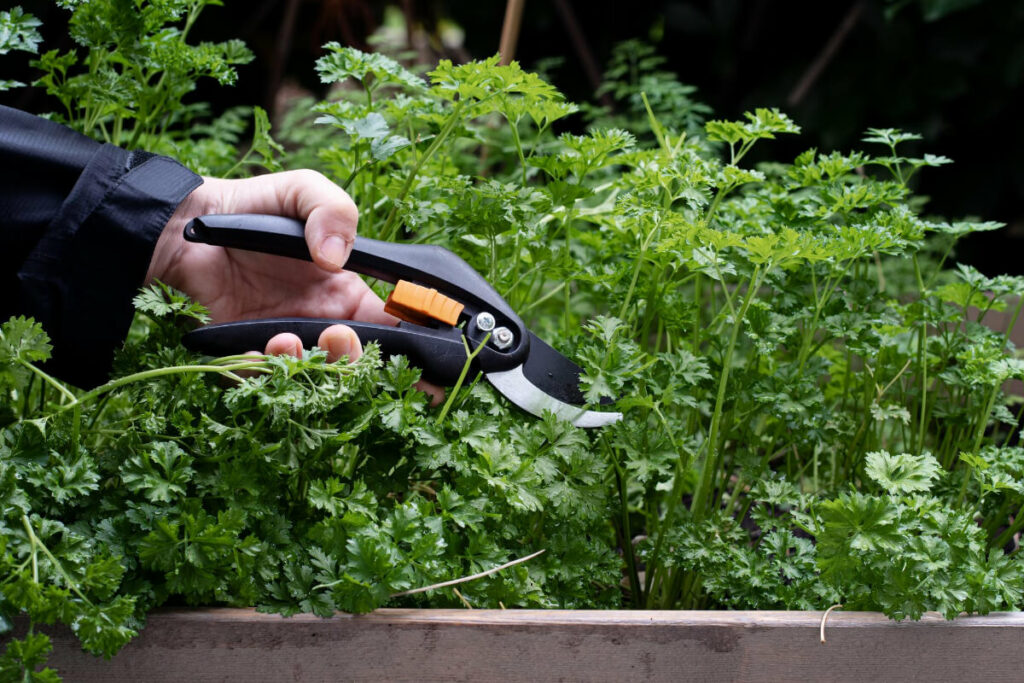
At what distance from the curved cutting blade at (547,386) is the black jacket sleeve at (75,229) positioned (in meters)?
0.45

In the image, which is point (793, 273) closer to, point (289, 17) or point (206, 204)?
point (206, 204)

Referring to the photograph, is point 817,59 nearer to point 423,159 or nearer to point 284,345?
point 423,159

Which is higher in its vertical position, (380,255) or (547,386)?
(380,255)

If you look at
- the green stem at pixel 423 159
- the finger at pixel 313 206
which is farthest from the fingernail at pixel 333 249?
the green stem at pixel 423 159

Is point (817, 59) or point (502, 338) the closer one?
point (502, 338)

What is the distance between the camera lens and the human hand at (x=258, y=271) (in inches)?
40.9

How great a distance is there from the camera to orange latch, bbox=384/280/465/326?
0.97m

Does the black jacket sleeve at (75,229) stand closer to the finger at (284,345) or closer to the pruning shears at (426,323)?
the pruning shears at (426,323)

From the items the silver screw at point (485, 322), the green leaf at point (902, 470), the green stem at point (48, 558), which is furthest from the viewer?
the silver screw at point (485, 322)

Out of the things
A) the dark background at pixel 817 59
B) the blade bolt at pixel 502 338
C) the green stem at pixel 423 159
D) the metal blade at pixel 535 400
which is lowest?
the metal blade at pixel 535 400

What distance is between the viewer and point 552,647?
840 millimetres

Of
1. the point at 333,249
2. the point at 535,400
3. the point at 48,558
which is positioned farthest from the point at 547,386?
the point at 48,558

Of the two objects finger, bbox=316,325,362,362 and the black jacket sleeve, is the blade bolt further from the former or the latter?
the black jacket sleeve

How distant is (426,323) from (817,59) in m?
2.17
